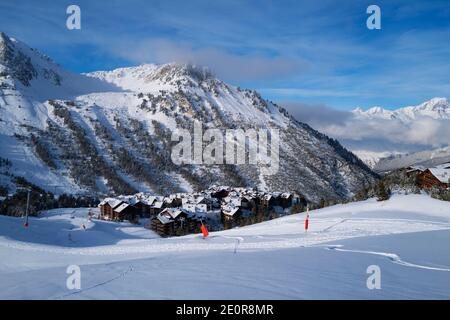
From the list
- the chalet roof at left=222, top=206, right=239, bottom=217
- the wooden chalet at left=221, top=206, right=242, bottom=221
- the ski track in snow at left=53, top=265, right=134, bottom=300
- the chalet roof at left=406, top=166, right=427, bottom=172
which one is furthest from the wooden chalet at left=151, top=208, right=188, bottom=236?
the ski track in snow at left=53, top=265, right=134, bottom=300

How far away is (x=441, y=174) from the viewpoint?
60.6 m

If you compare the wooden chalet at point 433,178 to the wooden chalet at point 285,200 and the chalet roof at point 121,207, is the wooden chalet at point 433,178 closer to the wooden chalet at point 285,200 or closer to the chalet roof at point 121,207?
the wooden chalet at point 285,200

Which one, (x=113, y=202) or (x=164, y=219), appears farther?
(x=113, y=202)

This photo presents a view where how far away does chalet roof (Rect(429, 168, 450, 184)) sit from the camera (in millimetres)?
59188

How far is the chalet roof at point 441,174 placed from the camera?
194 ft

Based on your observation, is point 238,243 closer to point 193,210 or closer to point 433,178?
point 433,178

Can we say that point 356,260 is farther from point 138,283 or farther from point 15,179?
point 15,179

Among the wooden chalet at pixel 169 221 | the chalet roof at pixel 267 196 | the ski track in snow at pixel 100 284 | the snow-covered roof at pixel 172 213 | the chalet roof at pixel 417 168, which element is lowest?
the wooden chalet at pixel 169 221

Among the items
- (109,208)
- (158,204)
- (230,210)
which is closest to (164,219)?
(230,210)

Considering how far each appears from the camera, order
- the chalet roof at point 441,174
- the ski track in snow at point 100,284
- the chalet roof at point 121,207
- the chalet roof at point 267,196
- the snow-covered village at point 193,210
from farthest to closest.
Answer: the chalet roof at point 267,196
the chalet roof at point 121,207
the snow-covered village at point 193,210
the chalet roof at point 441,174
the ski track in snow at point 100,284

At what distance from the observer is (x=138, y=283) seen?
8.44 meters

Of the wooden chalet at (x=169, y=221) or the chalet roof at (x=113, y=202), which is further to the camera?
the chalet roof at (x=113, y=202)

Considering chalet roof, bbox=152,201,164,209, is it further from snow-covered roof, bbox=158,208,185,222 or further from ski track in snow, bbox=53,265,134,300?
ski track in snow, bbox=53,265,134,300

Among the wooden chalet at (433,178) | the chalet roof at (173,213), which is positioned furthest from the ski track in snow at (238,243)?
the chalet roof at (173,213)
